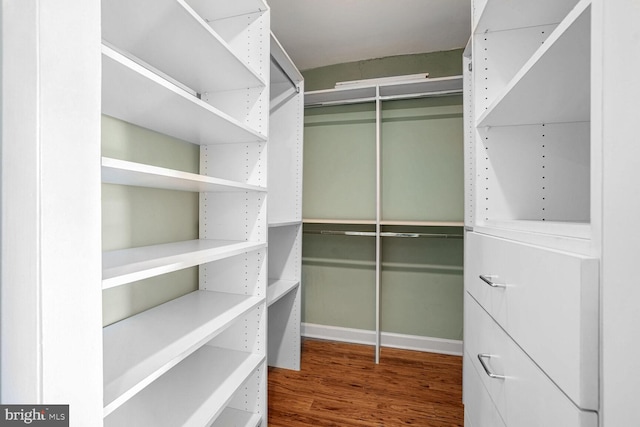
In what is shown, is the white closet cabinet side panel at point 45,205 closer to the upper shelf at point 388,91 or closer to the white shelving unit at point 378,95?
the white shelving unit at point 378,95

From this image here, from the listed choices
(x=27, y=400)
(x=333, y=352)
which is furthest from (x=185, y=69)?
(x=333, y=352)

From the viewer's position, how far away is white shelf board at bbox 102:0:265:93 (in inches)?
32.6

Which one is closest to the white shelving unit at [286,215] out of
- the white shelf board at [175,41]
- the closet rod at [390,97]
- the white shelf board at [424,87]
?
the closet rod at [390,97]

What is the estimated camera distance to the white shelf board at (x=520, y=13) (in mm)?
900

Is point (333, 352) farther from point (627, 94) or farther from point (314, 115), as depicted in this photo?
point (627, 94)

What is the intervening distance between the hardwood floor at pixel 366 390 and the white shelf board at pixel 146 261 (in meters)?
1.04

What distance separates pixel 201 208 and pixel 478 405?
56.0 inches

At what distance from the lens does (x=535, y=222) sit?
2.39 ft

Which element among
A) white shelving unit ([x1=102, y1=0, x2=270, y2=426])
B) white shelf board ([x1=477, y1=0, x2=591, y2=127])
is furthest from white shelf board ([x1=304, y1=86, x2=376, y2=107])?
white shelf board ([x1=477, y1=0, x2=591, y2=127])

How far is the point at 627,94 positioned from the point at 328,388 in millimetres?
1892

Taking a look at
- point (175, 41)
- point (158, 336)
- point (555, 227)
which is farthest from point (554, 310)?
point (175, 41)

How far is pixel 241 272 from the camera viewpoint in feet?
4.65

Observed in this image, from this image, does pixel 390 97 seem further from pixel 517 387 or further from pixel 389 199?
pixel 517 387

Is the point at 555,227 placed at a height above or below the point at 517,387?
above
